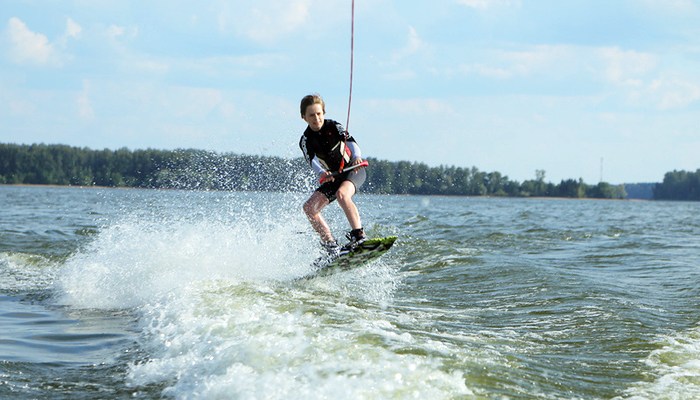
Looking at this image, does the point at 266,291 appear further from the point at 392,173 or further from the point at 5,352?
the point at 392,173

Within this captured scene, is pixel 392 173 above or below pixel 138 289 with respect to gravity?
above

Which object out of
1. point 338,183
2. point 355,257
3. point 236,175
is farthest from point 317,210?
point 236,175

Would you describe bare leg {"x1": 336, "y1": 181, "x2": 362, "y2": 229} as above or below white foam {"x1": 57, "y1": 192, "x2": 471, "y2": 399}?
above

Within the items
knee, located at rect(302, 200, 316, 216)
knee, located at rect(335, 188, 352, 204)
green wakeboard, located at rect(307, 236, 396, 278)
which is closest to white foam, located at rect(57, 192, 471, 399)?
green wakeboard, located at rect(307, 236, 396, 278)

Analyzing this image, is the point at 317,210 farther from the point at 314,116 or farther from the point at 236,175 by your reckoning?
the point at 236,175

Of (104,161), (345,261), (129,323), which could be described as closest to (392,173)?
(345,261)

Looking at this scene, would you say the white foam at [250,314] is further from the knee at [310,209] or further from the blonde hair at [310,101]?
the blonde hair at [310,101]

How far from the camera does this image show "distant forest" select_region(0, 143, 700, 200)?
17562 mm

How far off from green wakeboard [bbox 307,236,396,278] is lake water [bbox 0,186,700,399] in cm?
22

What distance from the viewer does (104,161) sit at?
6394 centimetres

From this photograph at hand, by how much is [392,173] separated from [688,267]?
1602 cm

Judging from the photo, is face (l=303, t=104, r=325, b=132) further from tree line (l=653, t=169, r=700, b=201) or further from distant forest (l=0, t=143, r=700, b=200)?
tree line (l=653, t=169, r=700, b=201)

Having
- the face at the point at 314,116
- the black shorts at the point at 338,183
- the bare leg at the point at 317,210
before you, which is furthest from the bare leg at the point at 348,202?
the face at the point at 314,116

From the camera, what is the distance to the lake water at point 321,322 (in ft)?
15.4
